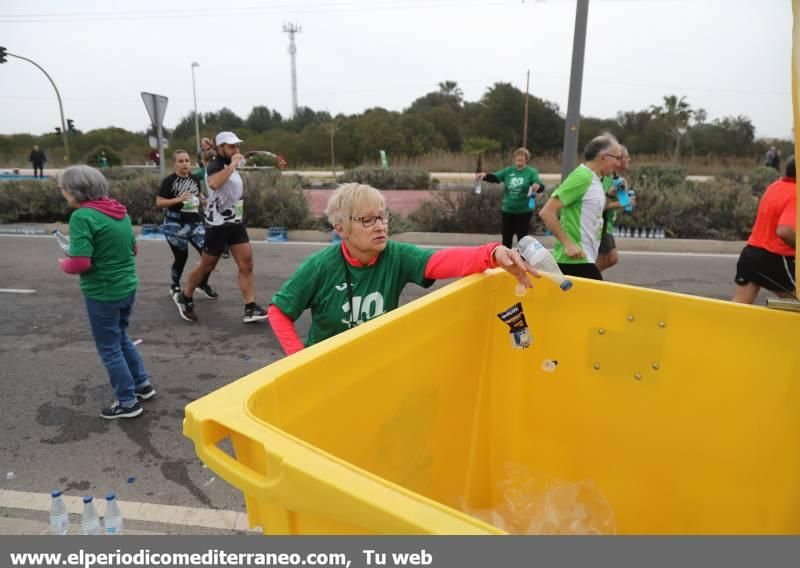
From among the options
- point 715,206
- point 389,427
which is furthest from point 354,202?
point 715,206

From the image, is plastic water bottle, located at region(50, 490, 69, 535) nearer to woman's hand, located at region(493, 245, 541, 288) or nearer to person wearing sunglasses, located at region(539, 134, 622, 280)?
A: woman's hand, located at region(493, 245, 541, 288)

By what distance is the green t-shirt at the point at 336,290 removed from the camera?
240 cm

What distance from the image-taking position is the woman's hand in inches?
86.2

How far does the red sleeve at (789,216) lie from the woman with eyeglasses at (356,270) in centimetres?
252

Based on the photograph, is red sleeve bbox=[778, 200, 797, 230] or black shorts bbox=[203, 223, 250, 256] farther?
black shorts bbox=[203, 223, 250, 256]

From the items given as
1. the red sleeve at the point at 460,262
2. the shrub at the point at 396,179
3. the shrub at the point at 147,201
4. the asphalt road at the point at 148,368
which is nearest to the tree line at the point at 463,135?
the shrub at the point at 396,179

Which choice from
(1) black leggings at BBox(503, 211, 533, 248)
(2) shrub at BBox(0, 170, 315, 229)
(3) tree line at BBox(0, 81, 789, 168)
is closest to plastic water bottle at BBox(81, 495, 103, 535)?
(1) black leggings at BBox(503, 211, 533, 248)

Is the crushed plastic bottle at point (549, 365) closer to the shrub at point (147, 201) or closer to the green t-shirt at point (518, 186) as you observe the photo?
the green t-shirt at point (518, 186)

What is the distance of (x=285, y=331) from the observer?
7.62 feet

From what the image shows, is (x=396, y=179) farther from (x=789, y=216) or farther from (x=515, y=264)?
(x=515, y=264)

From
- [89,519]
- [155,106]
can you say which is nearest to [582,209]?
[89,519]

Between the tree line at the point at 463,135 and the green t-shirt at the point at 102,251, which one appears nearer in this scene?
the green t-shirt at the point at 102,251

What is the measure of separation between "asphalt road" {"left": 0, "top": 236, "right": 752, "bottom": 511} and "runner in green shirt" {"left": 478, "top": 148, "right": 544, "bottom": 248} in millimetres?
1637
